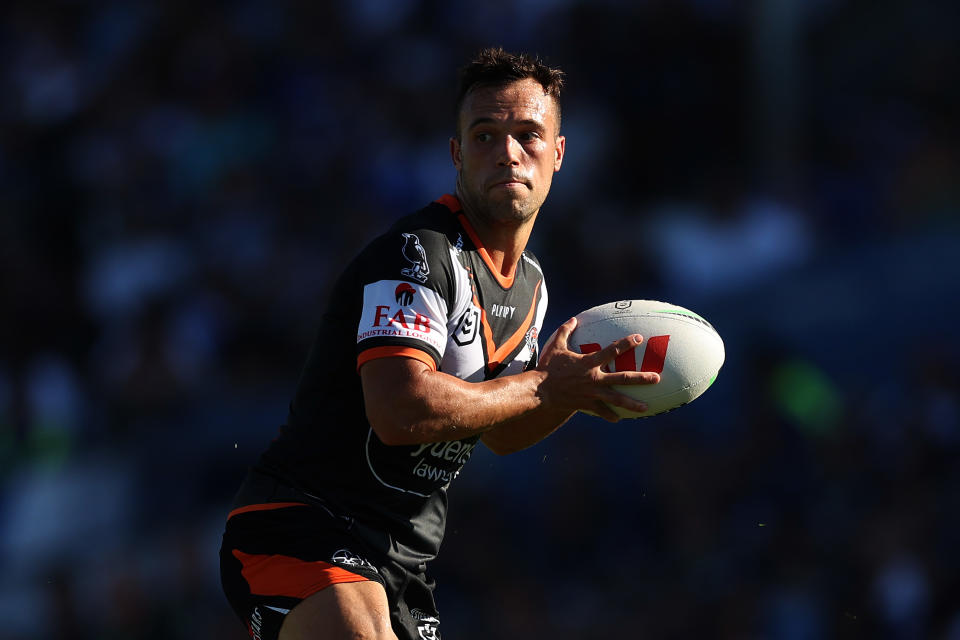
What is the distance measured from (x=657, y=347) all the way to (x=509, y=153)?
94 centimetres

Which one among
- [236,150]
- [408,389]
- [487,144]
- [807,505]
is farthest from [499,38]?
[408,389]

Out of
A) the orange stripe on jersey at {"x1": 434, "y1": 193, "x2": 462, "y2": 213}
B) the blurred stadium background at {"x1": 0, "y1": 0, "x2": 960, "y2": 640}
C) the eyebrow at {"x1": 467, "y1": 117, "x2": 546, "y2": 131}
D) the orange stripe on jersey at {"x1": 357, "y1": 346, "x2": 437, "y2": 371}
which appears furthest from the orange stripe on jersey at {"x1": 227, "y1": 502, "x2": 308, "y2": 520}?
the blurred stadium background at {"x1": 0, "y1": 0, "x2": 960, "y2": 640}

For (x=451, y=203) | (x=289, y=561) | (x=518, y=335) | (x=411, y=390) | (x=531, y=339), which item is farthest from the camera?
(x=531, y=339)

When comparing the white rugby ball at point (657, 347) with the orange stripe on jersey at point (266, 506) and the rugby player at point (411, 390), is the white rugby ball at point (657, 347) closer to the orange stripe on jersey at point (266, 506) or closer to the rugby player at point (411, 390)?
the rugby player at point (411, 390)

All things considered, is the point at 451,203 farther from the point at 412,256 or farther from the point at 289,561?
the point at 289,561

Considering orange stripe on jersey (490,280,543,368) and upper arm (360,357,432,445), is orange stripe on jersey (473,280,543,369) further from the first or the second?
upper arm (360,357,432,445)

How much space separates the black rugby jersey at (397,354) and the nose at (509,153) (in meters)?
0.26

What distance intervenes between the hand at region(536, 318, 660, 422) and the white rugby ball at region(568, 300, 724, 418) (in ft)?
0.22

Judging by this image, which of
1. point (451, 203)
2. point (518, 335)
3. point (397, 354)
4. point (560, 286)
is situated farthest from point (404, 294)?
point (560, 286)

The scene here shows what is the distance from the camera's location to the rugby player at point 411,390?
4.46m

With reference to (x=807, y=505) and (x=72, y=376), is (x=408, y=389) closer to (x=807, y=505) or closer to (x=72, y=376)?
(x=807, y=505)

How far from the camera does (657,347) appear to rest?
4.96m

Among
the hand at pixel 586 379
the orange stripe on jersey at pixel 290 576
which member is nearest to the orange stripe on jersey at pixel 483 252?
the hand at pixel 586 379

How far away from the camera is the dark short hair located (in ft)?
16.7
